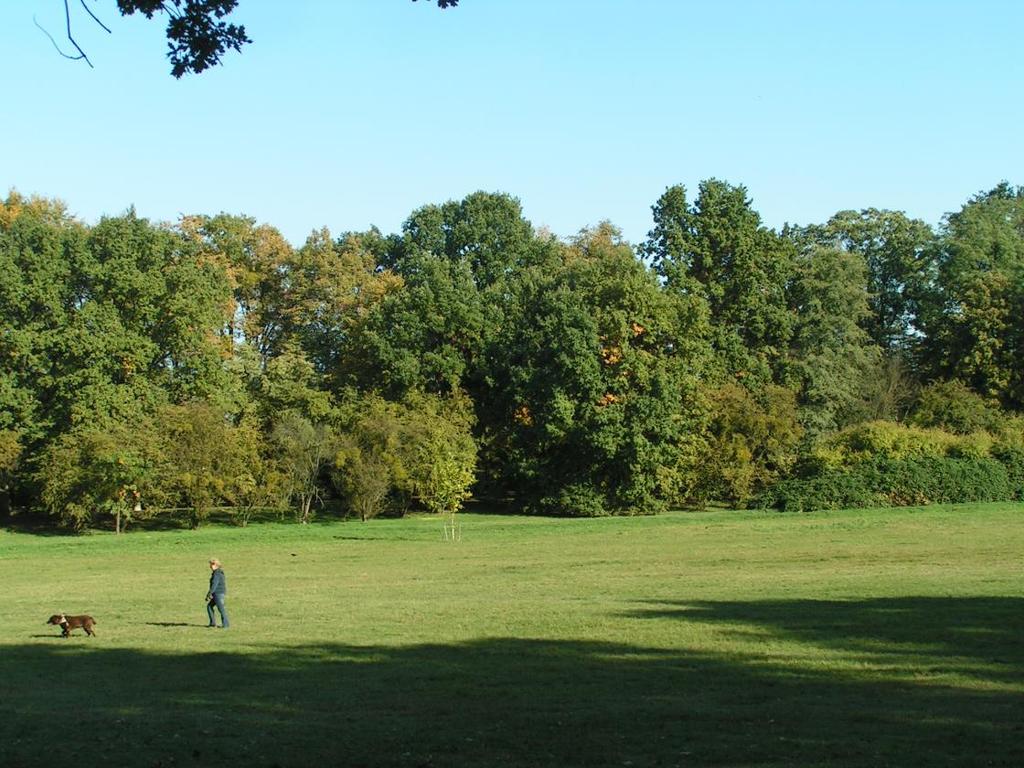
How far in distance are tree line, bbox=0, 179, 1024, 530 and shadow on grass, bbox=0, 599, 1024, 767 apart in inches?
1289

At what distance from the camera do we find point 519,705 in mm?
14852

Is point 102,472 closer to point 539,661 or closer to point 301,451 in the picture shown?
point 301,451

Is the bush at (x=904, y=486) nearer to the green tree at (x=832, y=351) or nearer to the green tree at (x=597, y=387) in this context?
the green tree at (x=597, y=387)

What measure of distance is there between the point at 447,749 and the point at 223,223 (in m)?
74.1

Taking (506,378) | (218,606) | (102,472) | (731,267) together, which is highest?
(731,267)

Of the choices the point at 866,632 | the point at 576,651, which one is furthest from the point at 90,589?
the point at 866,632

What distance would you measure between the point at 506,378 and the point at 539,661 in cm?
5228

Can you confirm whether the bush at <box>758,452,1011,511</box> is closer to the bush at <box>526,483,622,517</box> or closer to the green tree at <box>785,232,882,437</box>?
the bush at <box>526,483,622,517</box>

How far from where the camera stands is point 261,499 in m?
62.3

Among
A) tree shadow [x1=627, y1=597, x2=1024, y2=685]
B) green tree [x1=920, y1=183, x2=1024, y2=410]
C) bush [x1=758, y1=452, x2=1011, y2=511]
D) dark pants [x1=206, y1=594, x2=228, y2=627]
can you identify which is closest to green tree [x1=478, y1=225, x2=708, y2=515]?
bush [x1=758, y1=452, x2=1011, y2=511]

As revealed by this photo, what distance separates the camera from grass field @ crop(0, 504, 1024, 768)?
12164mm

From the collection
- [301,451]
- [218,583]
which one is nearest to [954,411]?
[301,451]

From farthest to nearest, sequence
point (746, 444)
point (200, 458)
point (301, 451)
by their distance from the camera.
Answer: point (746, 444)
point (301, 451)
point (200, 458)

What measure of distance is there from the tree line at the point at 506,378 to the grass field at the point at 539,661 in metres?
20.8
